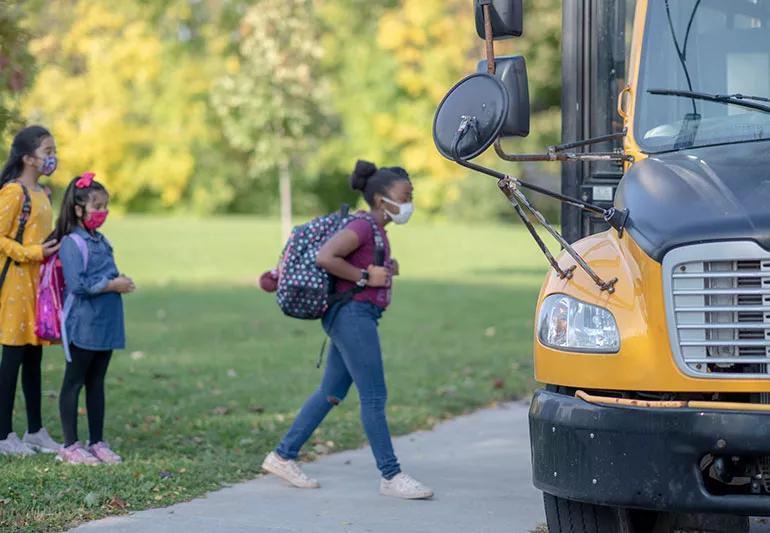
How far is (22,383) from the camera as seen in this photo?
808cm

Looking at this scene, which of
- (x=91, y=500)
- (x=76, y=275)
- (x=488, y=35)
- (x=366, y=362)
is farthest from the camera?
(x=76, y=275)

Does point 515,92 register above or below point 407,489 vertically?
above

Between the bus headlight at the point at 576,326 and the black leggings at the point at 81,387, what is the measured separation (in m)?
3.40

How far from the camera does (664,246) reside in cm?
479

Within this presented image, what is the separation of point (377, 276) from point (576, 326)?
2.22 meters

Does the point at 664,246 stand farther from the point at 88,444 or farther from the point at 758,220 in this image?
the point at 88,444

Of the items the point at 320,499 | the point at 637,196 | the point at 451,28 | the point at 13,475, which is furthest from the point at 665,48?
the point at 451,28

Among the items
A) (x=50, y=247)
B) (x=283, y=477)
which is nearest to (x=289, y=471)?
(x=283, y=477)

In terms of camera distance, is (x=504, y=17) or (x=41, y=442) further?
(x=41, y=442)

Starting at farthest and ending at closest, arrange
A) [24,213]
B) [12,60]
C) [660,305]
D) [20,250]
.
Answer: [12,60]
[24,213]
[20,250]
[660,305]

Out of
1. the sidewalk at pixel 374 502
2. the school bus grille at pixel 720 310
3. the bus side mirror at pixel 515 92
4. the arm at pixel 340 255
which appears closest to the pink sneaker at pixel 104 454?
the sidewalk at pixel 374 502

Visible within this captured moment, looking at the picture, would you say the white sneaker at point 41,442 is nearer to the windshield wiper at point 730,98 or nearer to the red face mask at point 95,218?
the red face mask at point 95,218

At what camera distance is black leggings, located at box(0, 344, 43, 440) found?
313 inches

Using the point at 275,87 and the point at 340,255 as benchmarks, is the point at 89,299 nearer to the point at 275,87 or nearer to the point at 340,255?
the point at 340,255
